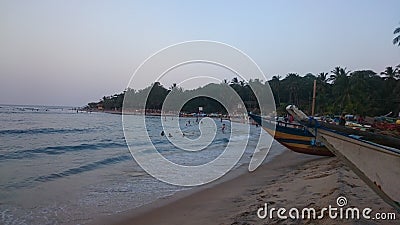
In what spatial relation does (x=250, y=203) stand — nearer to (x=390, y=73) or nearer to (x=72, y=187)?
(x=72, y=187)

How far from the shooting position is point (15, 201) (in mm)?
7848

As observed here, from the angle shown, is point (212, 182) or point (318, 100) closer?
point (212, 182)

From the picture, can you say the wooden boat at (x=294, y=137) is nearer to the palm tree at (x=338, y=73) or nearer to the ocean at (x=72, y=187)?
the ocean at (x=72, y=187)

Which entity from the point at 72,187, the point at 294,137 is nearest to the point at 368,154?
the point at 72,187

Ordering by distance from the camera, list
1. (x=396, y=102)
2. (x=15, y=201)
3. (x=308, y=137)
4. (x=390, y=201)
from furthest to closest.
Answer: (x=396, y=102), (x=308, y=137), (x=15, y=201), (x=390, y=201)

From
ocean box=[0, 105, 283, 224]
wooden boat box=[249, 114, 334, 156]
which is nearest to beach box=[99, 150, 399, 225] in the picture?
ocean box=[0, 105, 283, 224]

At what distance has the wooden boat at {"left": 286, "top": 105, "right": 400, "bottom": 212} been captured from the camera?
2.67 meters

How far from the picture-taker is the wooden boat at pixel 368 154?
267 cm

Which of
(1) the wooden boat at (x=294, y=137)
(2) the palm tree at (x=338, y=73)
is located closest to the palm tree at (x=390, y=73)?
(2) the palm tree at (x=338, y=73)

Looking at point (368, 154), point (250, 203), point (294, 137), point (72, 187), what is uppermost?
point (368, 154)

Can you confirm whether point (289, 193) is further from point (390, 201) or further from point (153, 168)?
point (153, 168)

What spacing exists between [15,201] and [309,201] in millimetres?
6390

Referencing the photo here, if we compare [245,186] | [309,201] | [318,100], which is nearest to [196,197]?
[245,186]

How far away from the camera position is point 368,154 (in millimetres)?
2914
